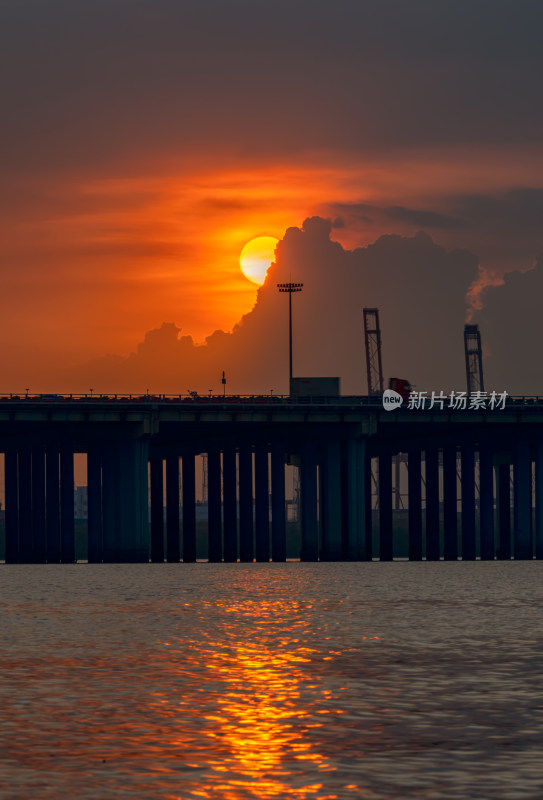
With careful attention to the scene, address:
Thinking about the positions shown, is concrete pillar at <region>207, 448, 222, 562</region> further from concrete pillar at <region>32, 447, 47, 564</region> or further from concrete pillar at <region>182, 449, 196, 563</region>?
concrete pillar at <region>32, 447, 47, 564</region>

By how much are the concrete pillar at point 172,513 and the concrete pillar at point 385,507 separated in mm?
22757

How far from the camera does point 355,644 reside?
4769 cm

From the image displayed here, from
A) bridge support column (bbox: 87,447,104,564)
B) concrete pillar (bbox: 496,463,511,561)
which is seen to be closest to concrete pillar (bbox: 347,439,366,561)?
bridge support column (bbox: 87,447,104,564)

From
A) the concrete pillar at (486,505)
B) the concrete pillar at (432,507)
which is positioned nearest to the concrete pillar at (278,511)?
the concrete pillar at (432,507)

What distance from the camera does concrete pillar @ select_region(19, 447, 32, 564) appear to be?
15462 centimetres

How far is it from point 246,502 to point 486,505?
3181cm

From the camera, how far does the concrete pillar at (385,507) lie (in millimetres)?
161125

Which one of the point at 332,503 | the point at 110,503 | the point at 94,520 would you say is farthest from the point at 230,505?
the point at 332,503

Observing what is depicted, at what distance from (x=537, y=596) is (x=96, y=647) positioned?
130 ft

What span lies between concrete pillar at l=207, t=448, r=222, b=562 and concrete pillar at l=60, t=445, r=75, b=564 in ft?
53.5

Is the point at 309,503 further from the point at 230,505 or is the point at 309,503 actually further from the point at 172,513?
the point at 172,513

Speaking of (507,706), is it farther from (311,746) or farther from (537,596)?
(537,596)

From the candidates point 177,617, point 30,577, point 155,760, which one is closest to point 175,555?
point 30,577

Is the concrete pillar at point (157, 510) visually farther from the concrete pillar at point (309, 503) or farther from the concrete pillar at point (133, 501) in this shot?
the concrete pillar at point (133, 501)
